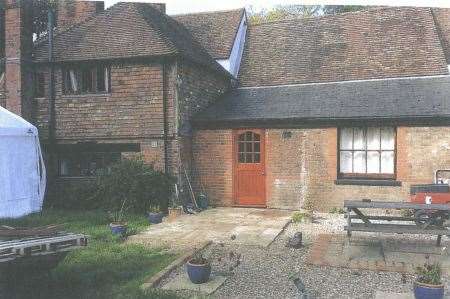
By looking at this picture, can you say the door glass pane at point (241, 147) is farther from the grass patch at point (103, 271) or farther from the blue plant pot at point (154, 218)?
the grass patch at point (103, 271)

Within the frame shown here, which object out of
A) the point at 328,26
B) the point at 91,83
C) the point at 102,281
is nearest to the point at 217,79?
the point at 91,83

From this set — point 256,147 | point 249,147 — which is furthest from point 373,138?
point 249,147

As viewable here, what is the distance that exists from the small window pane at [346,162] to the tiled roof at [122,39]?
5.26 meters

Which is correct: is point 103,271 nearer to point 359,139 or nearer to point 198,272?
point 198,272

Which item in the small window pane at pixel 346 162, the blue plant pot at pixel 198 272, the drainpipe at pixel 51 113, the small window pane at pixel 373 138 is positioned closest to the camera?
the blue plant pot at pixel 198 272

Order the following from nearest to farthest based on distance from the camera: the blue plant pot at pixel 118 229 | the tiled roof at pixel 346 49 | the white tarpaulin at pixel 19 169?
the blue plant pot at pixel 118 229
the white tarpaulin at pixel 19 169
the tiled roof at pixel 346 49

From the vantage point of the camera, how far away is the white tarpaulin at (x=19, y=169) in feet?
36.3

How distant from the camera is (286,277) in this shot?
6371 millimetres

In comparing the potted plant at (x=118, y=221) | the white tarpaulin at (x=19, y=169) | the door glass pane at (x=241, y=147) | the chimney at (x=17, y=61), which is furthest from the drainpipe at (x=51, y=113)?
the door glass pane at (x=241, y=147)

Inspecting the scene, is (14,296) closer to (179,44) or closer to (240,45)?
(179,44)

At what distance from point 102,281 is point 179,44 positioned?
29.7 ft

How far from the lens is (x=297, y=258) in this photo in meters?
7.41

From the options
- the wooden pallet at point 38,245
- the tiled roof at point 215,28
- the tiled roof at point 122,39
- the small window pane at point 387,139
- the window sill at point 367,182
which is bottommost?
the wooden pallet at point 38,245

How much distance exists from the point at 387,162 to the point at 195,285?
27.1 feet
